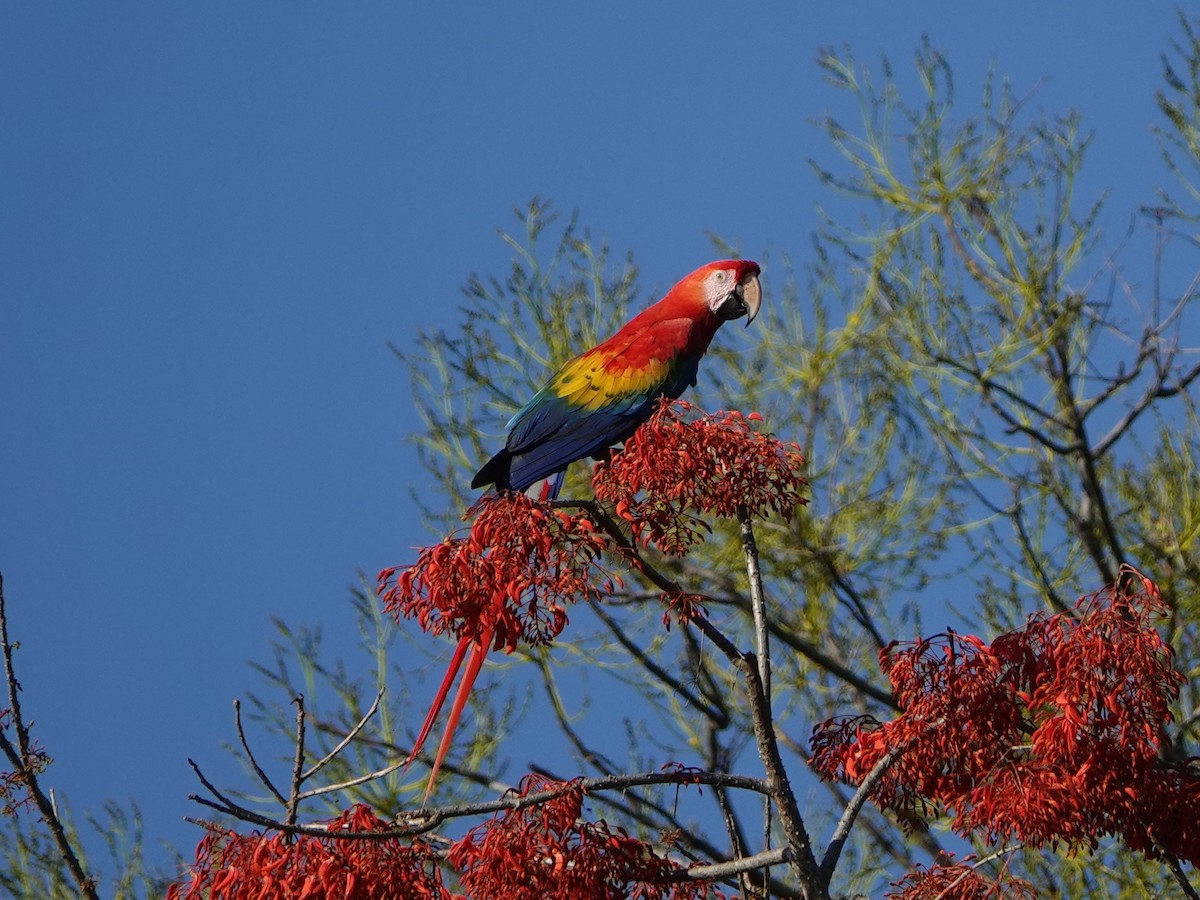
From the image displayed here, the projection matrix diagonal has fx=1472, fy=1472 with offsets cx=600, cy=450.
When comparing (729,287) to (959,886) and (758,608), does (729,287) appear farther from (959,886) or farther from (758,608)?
(959,886)

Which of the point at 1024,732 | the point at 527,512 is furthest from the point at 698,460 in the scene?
the point at 1024,732

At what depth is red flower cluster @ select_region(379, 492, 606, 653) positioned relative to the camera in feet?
8.39

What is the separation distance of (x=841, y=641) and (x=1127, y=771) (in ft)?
12.6

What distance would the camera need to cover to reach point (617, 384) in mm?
3578

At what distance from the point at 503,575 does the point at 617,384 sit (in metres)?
1.10

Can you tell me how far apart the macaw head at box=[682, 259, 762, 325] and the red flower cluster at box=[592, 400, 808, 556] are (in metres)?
1.29

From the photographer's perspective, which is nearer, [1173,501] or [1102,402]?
[1102,402]

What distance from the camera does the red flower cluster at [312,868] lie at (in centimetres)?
241

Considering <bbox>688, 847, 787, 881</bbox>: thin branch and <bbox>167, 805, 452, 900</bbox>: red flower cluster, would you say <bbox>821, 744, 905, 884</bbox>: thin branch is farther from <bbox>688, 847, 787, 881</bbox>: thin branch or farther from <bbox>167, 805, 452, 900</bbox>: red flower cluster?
<bbox>167, 805, 452, 900</bbox>: red flower cluster

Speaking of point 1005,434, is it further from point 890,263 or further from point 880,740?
point 880,740

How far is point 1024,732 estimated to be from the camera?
276 centimetres

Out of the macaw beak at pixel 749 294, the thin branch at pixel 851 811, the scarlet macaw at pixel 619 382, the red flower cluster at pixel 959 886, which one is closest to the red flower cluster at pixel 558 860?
the thin branch at pixel 851 811

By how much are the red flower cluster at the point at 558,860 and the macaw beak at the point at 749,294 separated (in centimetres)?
195

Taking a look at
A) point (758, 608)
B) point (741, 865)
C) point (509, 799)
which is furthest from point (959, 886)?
point (509, 799)
